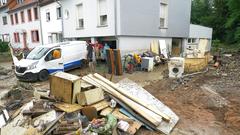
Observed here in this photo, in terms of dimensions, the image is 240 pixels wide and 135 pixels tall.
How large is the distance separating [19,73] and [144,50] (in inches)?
370

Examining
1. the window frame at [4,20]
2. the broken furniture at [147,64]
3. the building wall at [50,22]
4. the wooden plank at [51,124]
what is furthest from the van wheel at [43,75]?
the window frame at [4,20]

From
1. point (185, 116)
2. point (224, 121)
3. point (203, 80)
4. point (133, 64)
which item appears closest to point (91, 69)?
point (133, 64)

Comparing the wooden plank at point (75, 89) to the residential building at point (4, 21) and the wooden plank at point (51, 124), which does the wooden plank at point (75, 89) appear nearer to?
the wooden plank at point (51, 124)

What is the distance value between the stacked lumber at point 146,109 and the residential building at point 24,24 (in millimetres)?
19642

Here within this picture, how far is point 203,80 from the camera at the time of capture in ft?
37.6

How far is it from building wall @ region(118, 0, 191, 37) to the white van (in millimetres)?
3625

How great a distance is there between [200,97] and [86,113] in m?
4.87

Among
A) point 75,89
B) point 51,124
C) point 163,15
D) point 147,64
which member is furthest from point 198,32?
point 51,124

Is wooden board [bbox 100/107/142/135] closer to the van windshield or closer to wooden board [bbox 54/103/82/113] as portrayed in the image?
wooden board [bbox 54/103/82/113]

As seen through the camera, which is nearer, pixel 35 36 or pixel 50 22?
pixel 50 22

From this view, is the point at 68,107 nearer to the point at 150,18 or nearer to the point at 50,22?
the point at 150,18

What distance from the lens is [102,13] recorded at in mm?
16047

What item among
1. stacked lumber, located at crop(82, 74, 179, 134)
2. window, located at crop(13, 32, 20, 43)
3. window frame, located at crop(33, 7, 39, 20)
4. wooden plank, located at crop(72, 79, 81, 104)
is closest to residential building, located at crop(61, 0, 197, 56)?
window frame, located at crop(33, 7, 39, 20)

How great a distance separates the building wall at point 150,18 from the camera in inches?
603
